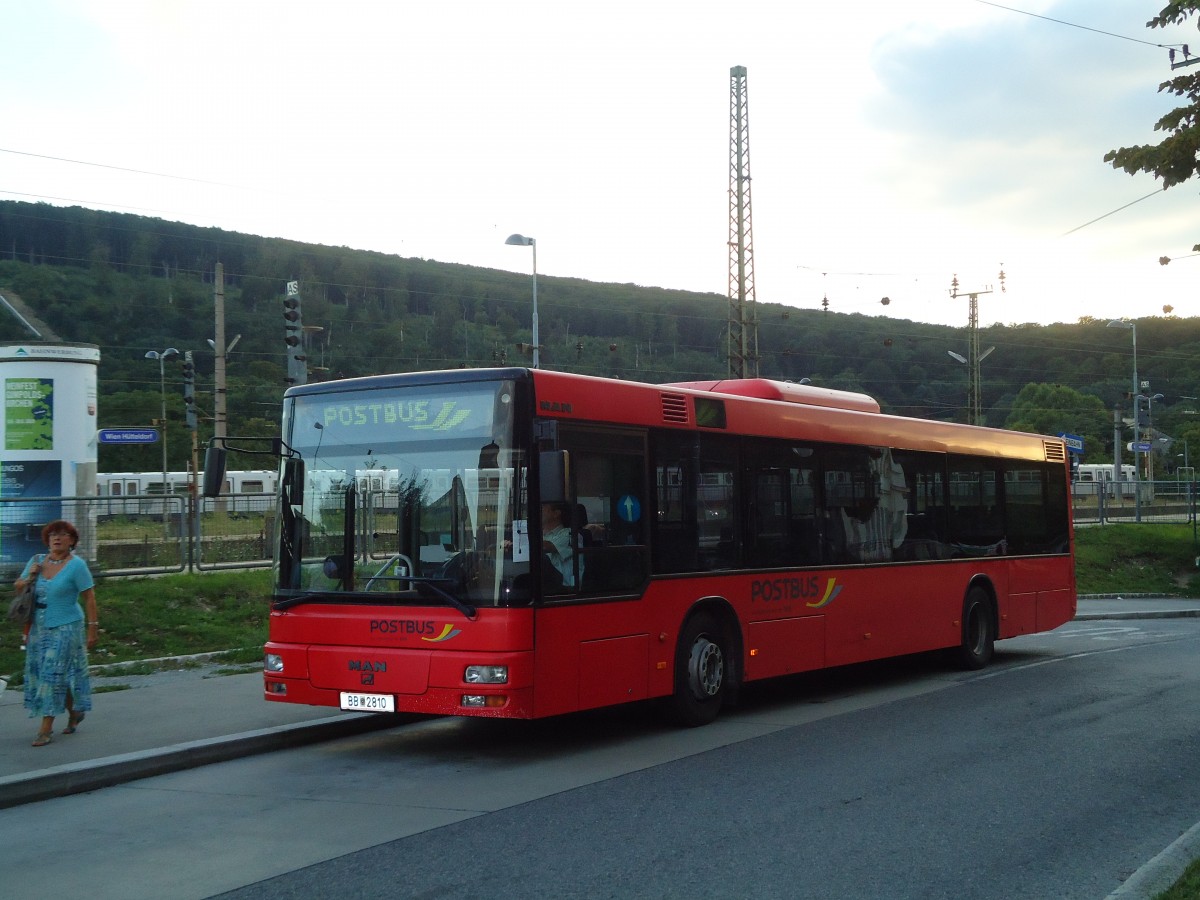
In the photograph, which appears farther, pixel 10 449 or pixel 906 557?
pixel 10 449

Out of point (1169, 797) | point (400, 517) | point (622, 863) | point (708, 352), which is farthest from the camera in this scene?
point (708, 352)

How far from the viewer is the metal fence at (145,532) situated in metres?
17.0

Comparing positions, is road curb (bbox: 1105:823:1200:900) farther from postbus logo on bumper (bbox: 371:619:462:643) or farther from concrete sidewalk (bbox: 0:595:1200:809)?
concrete sidewalk (bbox: 0:595:1200:809)

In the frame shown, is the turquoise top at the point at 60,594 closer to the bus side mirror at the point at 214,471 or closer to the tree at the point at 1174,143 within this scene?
the bus side mirror at the point at 214,471

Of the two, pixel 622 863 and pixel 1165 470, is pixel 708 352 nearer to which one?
pixel 1165 470

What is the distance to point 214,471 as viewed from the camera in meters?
9.72

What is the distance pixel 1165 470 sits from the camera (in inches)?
4139

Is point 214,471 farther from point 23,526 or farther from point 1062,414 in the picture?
point 1062,414

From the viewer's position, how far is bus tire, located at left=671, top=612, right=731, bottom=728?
11.0 m

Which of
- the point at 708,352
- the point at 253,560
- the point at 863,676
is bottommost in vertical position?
the point at 863,676

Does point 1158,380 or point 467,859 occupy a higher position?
point 1158,380

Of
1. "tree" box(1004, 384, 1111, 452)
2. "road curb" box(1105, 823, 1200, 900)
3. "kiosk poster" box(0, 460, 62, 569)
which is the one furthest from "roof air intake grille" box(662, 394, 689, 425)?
"tree" box(1004, 384, 1111, 452)

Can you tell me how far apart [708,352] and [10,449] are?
188 ft

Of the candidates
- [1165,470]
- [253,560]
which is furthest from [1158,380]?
[253,560]
